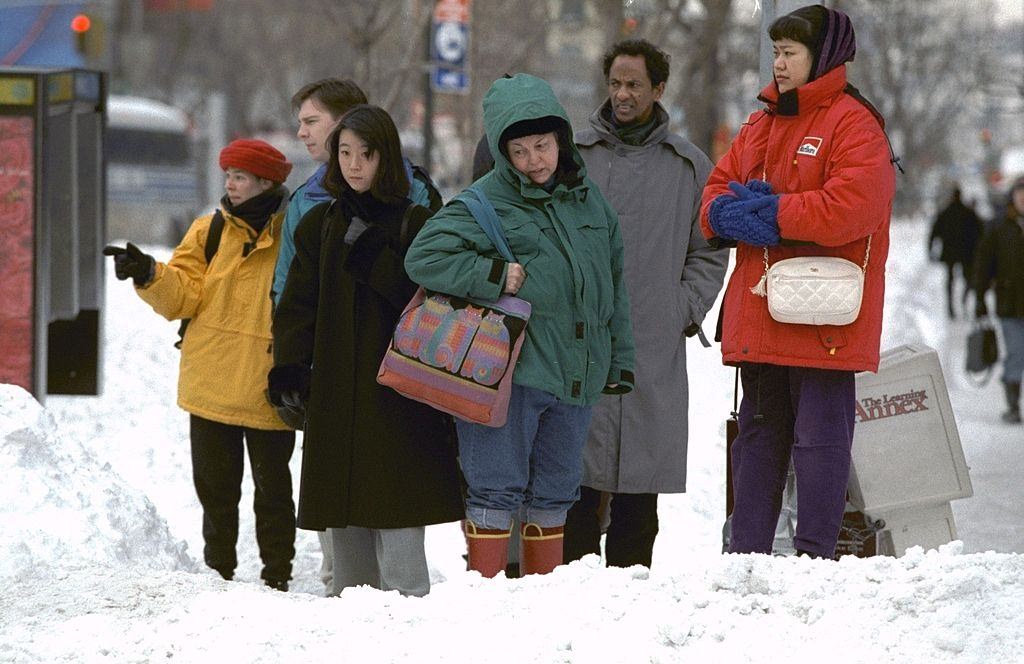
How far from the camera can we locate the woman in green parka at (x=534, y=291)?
195 inches

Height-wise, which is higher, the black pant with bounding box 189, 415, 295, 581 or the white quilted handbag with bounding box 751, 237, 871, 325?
the white quilted handbag with bounding box 751, 237, 871, 325

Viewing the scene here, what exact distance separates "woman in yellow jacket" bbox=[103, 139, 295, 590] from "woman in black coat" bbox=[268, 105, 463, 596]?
909mm

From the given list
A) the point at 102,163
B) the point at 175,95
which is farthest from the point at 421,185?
the point at 175,95

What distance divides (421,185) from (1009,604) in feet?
7.24

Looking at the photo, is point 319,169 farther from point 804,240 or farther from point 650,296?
point 804,240

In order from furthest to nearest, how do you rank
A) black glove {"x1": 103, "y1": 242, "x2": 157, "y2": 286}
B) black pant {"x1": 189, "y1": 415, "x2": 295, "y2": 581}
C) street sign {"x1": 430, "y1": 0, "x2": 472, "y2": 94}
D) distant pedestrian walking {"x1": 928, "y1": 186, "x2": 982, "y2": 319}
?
distant pedestrian walking {"x1": 928, "y1": 186, "x2": 982, "y2": 319}
street sign {"x1": 430, "y1": 0, "x2": 472, "y2": 94}
black pant {"x1": 189, "y1": 415, "x2": 295, "y2": 581}
black glove {"x1": 103, "y1": 242, "x2": 157, "y2": 286}

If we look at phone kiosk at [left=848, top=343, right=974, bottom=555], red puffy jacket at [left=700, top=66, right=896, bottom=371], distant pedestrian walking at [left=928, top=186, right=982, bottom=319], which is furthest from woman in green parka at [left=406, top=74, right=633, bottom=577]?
distant pedestrian walking at [left=928, top=186, right=982, bottom=319]

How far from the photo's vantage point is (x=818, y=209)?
5016 millimetres

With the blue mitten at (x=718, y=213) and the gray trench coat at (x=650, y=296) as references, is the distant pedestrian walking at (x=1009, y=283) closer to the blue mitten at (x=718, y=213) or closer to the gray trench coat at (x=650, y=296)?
the gray trench coat at (x=650, y=296)

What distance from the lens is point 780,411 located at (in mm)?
5352

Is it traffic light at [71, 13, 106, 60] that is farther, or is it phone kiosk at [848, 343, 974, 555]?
traffic light at [71, 13, 106, 60]

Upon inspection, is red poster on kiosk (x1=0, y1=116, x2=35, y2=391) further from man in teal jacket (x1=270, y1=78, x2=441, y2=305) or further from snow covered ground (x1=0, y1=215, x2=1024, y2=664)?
man in teal jacket (x1=270, y1=78, x2=441, y2=305)

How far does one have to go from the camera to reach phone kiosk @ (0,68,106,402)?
8688 mm

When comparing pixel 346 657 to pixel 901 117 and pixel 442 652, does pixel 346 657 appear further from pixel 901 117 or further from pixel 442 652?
pixel 901 117
